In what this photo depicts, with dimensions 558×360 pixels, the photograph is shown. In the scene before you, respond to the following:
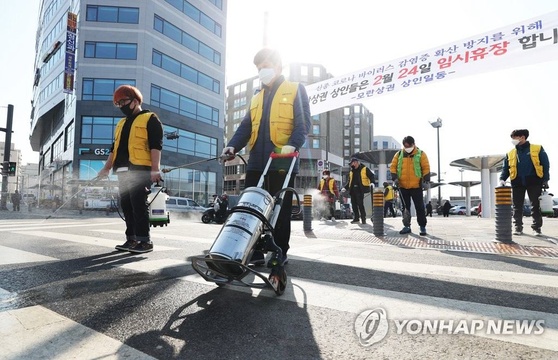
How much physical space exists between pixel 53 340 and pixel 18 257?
266cm

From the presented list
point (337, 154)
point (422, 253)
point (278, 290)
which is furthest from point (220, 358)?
point (337, 154)

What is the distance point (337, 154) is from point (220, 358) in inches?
2942

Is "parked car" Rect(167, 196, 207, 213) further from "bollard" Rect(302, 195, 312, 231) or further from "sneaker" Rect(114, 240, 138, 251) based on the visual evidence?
"sneaker" Rect(114, 240, 138, 251)

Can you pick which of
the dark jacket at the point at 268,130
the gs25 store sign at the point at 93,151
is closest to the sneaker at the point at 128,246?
the dark jacket at the point at 268,130

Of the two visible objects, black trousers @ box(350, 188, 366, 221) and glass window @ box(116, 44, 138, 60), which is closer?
black trousers @ box(350, 188, 366, 221)

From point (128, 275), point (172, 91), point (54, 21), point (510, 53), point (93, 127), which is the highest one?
point (54, 21)

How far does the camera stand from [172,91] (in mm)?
34656

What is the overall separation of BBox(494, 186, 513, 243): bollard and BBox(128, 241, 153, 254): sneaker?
480 cm

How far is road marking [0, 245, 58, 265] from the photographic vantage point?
3.34 meters

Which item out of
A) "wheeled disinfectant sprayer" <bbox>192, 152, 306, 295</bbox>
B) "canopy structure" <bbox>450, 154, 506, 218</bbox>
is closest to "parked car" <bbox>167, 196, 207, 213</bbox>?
"canopy structure" <bbox>450, 154, 506, 218</bbox>

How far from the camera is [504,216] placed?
508 centimetres

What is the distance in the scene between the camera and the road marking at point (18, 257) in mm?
3338

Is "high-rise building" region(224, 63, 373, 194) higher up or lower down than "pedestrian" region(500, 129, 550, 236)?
higher up

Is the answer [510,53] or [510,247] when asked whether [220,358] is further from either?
[510,53]
